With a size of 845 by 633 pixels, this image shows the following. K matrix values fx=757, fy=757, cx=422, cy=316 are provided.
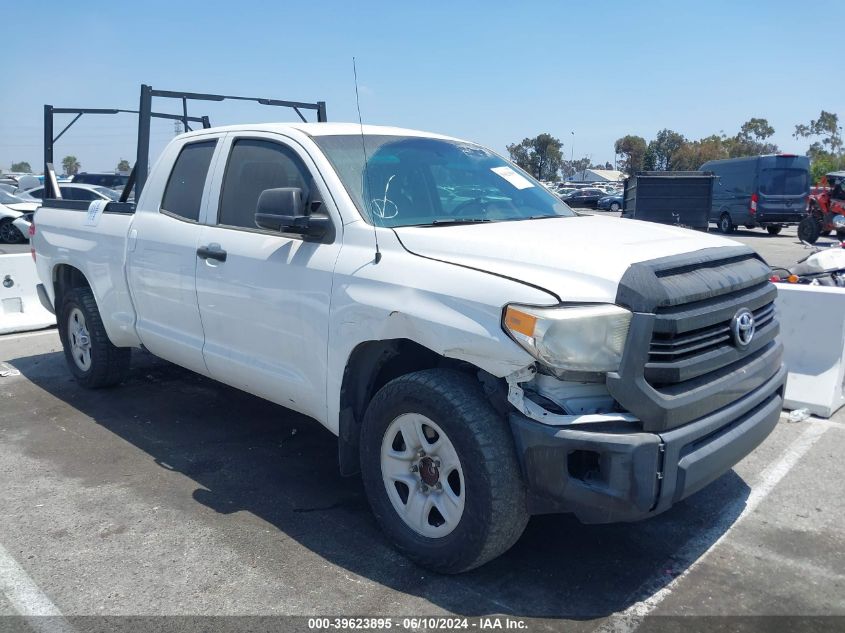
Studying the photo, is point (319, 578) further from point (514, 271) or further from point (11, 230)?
point (11, 230)

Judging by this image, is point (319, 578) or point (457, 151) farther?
point (457, 151)

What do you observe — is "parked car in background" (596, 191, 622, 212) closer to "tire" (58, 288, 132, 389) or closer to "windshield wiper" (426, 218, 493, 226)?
"tire" (58, 288, 132, 389)

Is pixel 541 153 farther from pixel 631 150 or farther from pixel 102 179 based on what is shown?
pixel 102 179

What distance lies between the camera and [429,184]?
4.25 m

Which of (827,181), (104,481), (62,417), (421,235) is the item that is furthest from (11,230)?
(827,181)

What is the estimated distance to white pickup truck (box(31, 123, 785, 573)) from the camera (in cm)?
293

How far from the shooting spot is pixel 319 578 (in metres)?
3.40

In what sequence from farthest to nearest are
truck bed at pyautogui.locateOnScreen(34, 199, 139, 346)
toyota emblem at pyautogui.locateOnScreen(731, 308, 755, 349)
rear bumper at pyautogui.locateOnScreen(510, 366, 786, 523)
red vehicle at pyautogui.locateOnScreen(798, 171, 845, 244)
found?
1. red vehicle at pyautogui.locateOnScreen(798, 171, 845, 244)
2. truck bed at pyautogui.locateOnScreen(34, 199, 139, 346)
3. toyota emblem at pyautogui.locateOnScreen(731, 308, 755, 349)
4. rear bumper at pyautogui.locateOnScreen(510, 366, 786, 523)

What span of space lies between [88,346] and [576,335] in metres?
4.73

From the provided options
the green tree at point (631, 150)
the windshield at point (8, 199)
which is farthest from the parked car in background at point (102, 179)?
the green tree at point (631, 150)

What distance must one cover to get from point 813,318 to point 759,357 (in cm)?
246

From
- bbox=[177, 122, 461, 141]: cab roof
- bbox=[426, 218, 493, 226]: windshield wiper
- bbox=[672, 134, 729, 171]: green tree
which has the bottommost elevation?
bbox=[426, 218, 493, 226]: windshield wiper

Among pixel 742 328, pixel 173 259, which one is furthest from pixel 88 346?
pixel 742 328

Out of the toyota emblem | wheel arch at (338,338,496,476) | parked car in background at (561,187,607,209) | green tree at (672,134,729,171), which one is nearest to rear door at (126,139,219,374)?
wheel arch at (338,338,496,476)
